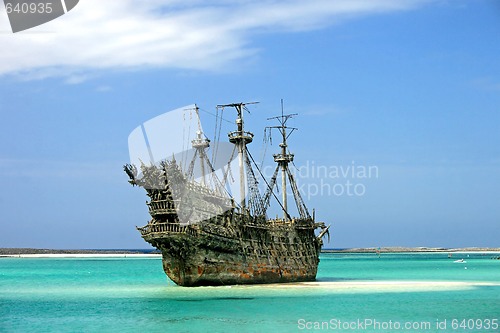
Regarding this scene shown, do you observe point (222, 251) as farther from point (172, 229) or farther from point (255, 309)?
point (255, 309)

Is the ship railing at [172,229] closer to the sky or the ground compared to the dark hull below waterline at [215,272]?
closer to the sky

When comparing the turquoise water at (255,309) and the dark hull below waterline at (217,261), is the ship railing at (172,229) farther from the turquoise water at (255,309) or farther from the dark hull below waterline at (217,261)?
the turquoise water at (255,309)

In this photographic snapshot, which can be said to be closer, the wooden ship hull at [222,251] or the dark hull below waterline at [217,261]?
the wooden ship hull at [222,251]

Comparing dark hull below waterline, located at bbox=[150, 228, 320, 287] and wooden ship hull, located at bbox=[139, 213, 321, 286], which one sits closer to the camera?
wooden ship hull, located at bbox=[139, 213, 321, 286]

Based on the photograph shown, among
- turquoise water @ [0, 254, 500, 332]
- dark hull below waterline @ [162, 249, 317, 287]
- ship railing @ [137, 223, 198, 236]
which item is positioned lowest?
turquoise water @ [0, 254, 500, 332]

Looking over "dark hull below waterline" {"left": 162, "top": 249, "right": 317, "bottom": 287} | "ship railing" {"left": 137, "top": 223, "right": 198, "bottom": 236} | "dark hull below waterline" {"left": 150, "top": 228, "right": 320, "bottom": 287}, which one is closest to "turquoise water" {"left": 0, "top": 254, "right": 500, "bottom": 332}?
"dark hull below waterline" {"left": 162, "top": 249, "right": 317, "bottom": 287}

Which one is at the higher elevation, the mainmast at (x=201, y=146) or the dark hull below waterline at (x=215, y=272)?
the mainmast at (x=201, y=146)

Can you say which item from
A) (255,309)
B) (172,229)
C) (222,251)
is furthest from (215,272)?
(255,309)

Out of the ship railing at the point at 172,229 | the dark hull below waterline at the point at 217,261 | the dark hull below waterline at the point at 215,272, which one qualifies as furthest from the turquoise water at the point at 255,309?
the ship railing at the point at 172,229

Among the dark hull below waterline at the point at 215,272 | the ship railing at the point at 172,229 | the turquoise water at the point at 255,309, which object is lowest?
the turquoise water at the point at 255,309

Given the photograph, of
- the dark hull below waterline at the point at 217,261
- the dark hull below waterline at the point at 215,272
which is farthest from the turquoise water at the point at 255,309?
the dark hull below waterline at the point at 217,261

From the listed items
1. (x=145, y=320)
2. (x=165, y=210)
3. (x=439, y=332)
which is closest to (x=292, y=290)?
(x=165, y=210)

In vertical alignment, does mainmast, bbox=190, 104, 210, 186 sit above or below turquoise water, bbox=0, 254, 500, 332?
above

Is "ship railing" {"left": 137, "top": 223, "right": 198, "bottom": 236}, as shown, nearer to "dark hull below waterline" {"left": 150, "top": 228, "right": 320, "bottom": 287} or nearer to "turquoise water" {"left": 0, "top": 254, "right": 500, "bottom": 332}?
"dark hull below waterline" {"left": 150, "top": 228, "right": 320, "bottom": 287}
